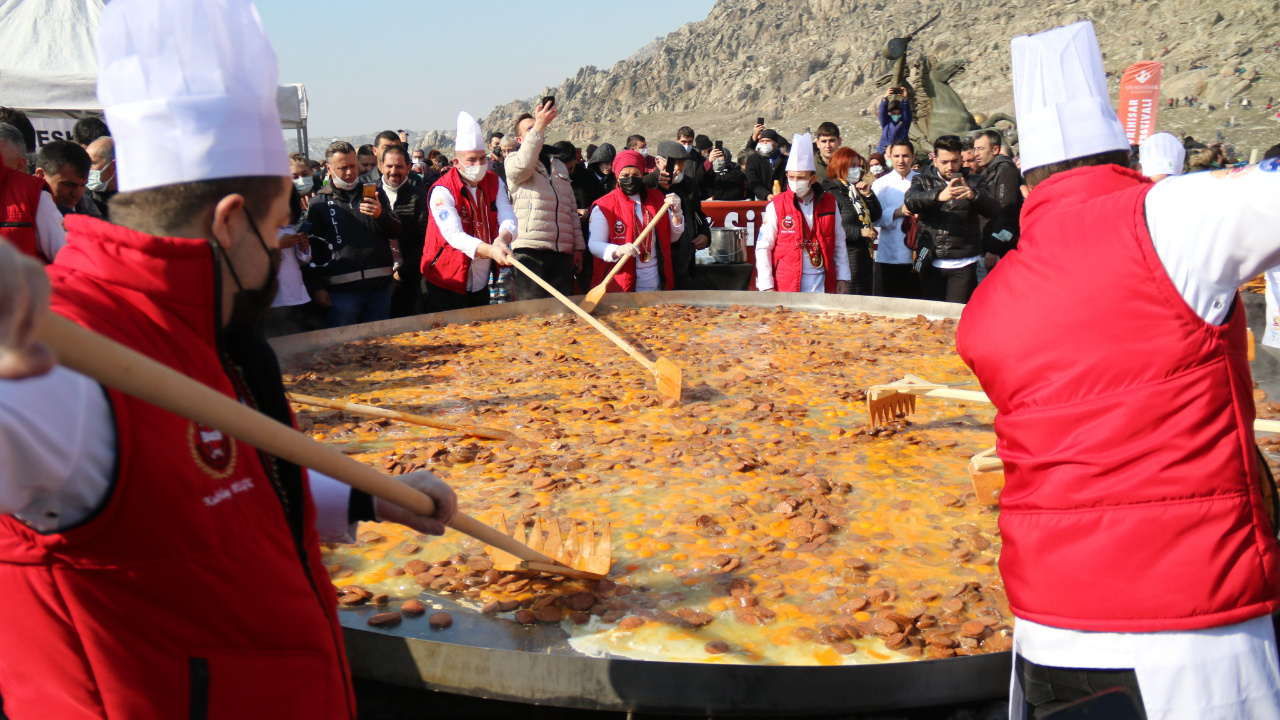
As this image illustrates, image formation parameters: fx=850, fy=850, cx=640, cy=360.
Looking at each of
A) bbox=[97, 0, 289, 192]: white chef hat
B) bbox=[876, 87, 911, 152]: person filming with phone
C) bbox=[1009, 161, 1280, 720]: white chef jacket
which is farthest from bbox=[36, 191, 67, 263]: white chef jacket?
bbox=[876, 87, 911, 152]: person filming with phone

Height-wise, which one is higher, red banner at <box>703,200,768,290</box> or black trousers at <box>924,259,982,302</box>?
red banner at <box>703,200,768,290</box>

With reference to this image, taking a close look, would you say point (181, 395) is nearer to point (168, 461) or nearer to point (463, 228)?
point (168, 461)

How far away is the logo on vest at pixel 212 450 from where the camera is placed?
1229mm

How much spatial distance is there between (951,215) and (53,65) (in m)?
14.6

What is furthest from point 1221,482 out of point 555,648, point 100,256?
point 100,256

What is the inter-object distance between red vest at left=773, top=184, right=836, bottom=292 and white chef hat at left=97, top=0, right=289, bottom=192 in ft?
22.8

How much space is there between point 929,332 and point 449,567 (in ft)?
14.9

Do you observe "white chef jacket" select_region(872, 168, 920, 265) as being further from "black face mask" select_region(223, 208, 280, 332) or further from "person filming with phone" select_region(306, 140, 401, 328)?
"black face mask" select_region(223, 208, 280, 332)

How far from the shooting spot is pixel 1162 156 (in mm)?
6176

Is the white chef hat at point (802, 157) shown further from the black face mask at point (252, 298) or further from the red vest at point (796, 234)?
the black face mask at point (252, 298)

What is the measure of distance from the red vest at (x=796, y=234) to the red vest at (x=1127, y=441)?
245 inches

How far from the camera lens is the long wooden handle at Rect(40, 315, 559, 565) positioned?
90cm

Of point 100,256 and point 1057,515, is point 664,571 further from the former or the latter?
point 100,256

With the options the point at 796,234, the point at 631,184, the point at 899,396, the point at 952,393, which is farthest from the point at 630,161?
the point at 952,393
